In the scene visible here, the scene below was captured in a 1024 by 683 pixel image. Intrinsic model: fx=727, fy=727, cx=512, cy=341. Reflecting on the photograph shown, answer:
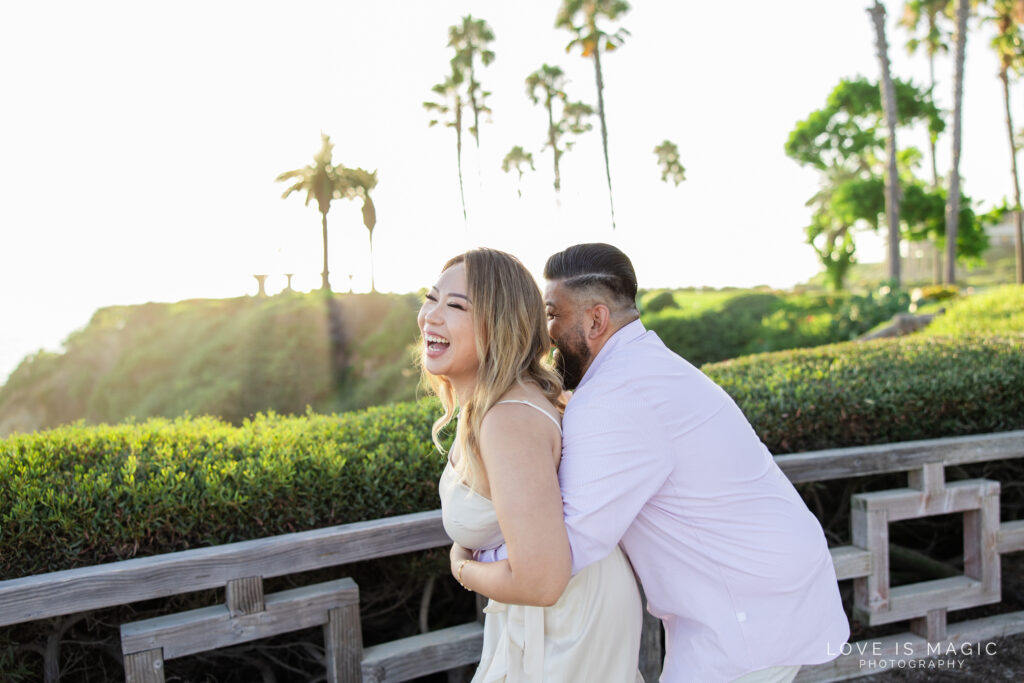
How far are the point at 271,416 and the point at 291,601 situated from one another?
1701 millimetres

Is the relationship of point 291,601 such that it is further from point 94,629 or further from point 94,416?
point 94,416

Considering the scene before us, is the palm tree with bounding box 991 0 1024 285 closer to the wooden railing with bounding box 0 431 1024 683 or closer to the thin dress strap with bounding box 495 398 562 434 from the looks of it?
the wooden railing with bounding box 0 431 1024 683

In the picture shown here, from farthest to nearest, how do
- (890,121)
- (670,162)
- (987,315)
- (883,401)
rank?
(670,162) < (890,121) < (987,315) < (883,401)

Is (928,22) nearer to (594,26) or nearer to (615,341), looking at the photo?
(594,26)

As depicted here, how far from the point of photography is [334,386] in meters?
25.1

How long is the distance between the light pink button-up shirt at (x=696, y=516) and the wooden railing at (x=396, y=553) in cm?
106

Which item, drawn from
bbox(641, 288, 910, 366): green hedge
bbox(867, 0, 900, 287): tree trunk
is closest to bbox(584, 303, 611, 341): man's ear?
bbox(641, 288, 910, 366): green hedge

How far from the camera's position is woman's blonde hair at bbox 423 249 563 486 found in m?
A: 2.13

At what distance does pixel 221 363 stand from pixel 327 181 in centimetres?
1426

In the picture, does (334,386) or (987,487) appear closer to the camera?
(987,487)

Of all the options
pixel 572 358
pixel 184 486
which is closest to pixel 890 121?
pixel 572 358

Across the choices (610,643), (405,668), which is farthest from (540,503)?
(405,668)

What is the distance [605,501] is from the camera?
1.91 m

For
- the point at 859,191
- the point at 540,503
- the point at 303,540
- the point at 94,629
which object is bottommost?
the point at 94,629
